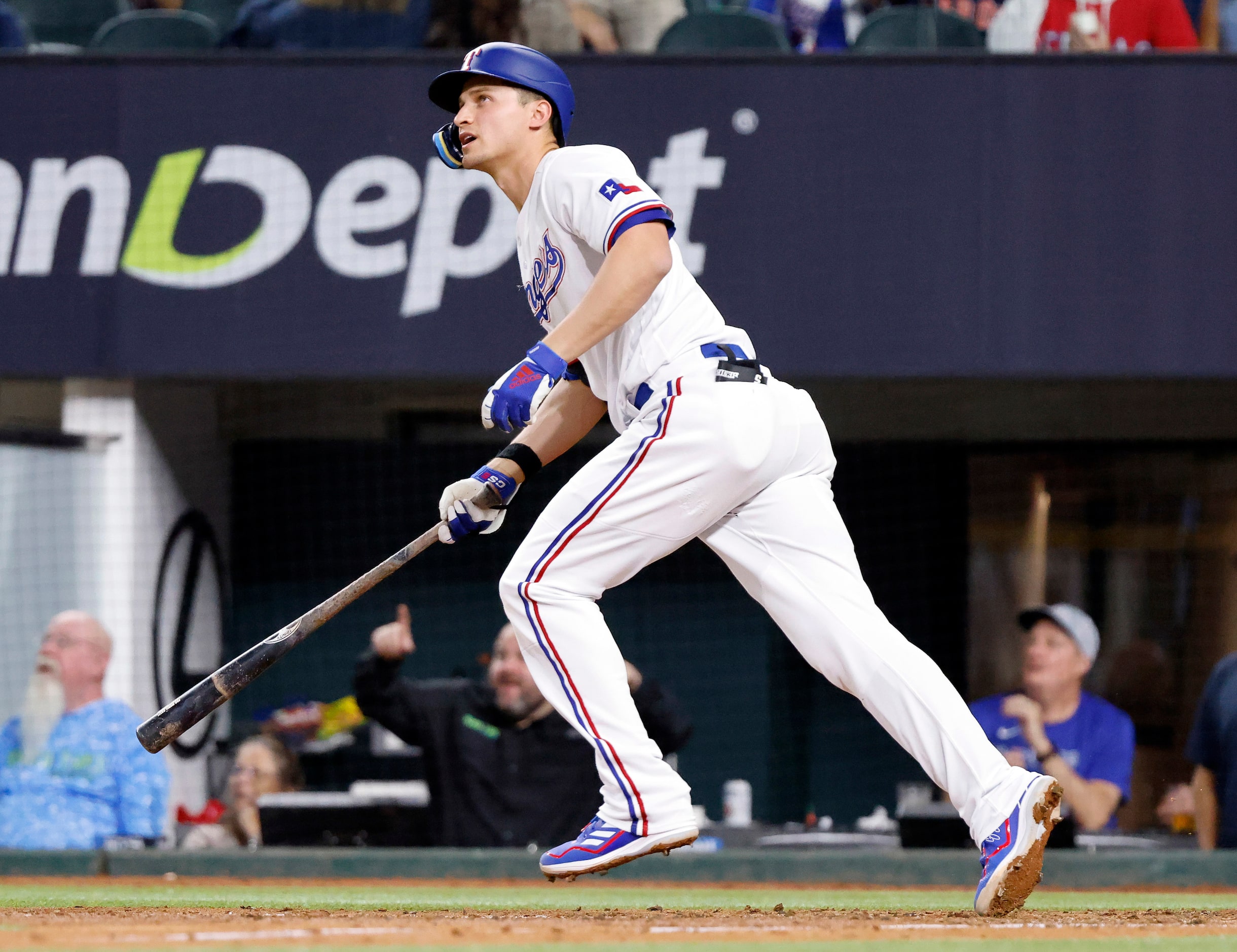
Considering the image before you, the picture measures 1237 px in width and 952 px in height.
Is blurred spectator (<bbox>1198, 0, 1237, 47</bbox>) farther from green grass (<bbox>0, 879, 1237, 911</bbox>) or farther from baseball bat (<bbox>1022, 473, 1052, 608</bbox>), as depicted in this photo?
green grass (<bbox>0, 879, 1237, 911</bbox>)

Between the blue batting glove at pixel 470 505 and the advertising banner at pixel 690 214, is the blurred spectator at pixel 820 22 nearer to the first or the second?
the advertising banner at pixel 690 214

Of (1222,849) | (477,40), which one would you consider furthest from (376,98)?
(1222,849)

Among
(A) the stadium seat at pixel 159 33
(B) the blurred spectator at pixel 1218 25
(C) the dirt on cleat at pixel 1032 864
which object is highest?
(A) the stadium seat at pixel 159 33

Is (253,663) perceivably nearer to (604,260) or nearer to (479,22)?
(604,260)

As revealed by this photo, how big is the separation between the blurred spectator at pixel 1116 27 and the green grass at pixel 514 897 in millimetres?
3239

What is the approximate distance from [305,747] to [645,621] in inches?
64.6

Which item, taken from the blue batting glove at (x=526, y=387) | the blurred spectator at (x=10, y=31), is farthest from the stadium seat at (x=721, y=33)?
the blue batting glove at (x=526, y=387)

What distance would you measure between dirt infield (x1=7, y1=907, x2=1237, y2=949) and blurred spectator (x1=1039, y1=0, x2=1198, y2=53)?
13.6 ft

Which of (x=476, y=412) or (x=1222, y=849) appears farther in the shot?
(x=476, y=412)

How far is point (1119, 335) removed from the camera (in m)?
6.85

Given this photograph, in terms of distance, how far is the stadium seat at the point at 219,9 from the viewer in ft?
25.0

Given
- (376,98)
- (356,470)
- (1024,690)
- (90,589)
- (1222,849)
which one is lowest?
(1222,849)

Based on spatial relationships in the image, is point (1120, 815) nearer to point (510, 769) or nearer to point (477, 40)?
point (510, 769)

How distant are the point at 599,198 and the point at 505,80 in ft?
1.23
